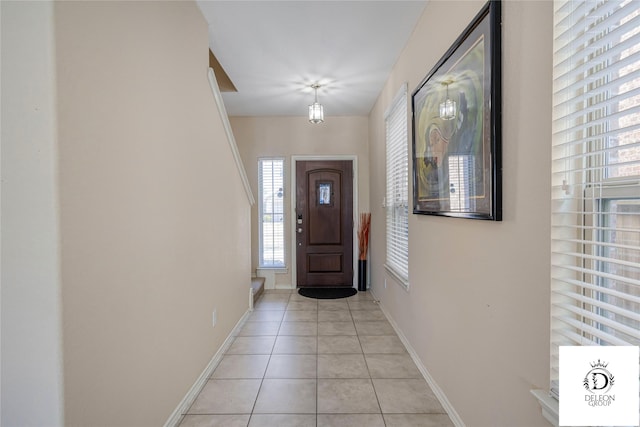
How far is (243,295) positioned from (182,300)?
1598 millimetres

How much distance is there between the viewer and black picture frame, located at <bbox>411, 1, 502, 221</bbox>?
1.32 meters

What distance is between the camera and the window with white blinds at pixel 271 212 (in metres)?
4.92

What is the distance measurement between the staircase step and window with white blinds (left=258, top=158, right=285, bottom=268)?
0.91ft

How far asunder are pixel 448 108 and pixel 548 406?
1455 mm

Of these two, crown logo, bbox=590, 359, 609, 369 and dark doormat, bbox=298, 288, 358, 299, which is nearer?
crown logo, bbox=590, 359, 609, 369

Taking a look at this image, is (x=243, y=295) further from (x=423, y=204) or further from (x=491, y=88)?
(x=491, y=88)

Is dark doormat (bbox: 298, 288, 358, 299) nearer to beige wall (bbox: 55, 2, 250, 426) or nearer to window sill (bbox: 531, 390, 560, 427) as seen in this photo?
beige wall (bbox: 55, 2, 250, 426)

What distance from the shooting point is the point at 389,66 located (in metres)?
3.20

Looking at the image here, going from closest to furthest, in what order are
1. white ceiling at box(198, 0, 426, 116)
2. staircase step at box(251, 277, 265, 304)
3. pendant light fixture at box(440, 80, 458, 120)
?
pendant light fixture at box(440, 80, 458, 120) → white ceiling at box(198, 0, 426, 116) → staircase step at box(251, 277, 265, 304)

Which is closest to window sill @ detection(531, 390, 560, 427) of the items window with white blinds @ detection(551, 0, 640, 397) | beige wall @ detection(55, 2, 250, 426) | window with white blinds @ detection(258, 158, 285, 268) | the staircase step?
window with white blinds @ detection(551, 0, 640, 397)

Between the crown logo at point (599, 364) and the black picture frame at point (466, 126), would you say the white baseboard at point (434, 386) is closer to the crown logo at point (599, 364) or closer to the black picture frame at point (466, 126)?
the crown logo at point (599, 364)

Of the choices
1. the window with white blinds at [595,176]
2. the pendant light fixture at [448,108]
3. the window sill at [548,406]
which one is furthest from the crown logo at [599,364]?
the pendant light fixture at [448,108]

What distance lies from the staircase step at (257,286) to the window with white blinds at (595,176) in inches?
140

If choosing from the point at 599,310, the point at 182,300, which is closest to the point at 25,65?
the point at 182,300
